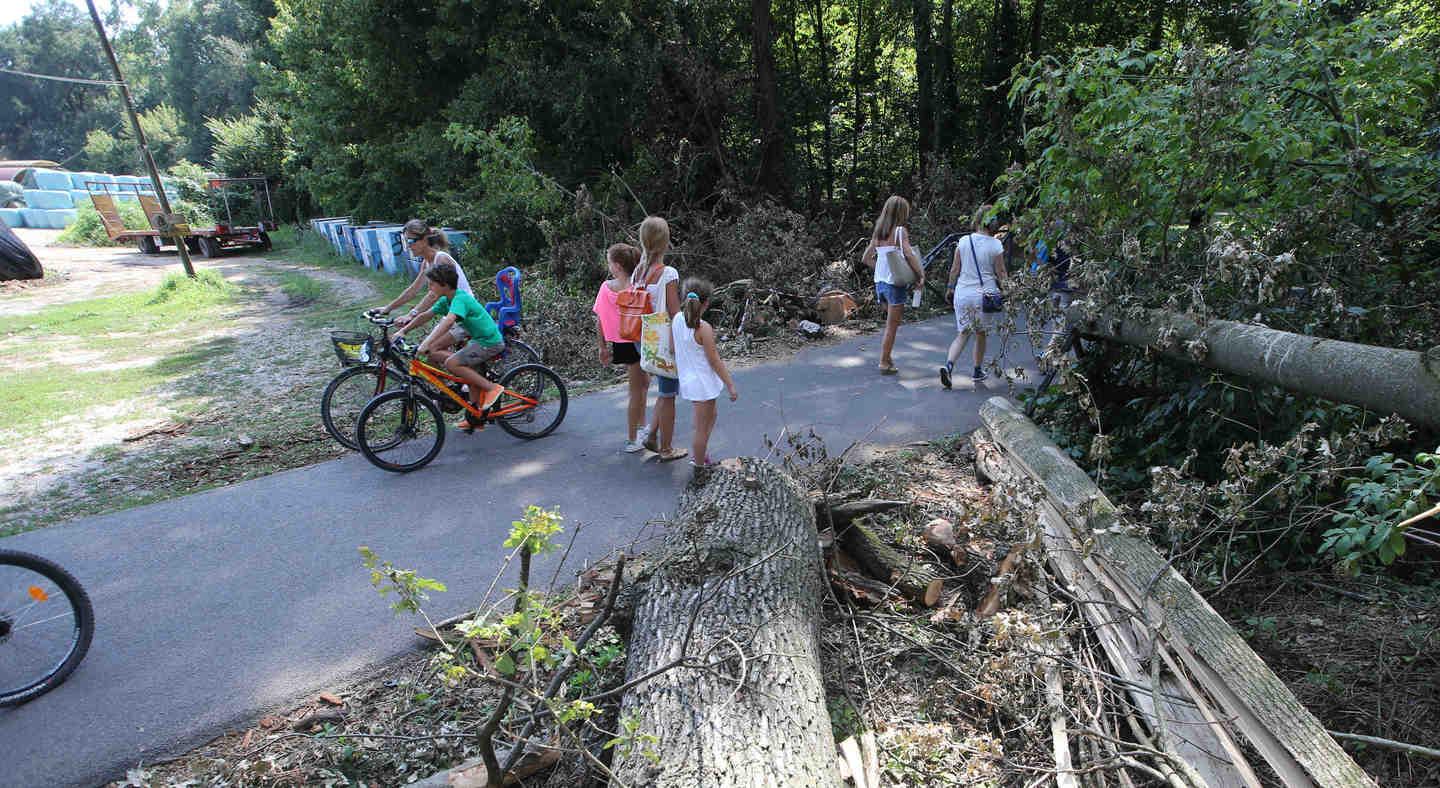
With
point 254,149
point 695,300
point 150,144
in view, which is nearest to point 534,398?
point 695,300

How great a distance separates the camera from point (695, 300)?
207 inches

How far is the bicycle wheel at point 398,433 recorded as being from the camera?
6.03m

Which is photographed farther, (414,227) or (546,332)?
(546,332)

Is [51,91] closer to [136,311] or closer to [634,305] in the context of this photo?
[136,311]

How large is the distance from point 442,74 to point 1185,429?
16433 millimetres

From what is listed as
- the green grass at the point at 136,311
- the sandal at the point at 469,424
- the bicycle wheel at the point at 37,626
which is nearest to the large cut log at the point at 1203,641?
the sandal at the point at 469,424

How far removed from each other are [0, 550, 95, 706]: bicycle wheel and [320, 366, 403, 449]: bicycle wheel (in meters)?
2.45

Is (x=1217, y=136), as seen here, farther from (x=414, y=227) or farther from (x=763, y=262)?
(x=763, y=262)

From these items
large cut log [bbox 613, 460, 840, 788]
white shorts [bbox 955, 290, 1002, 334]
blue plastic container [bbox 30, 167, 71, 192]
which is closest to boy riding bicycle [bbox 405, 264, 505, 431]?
large cut log [bbox 613, 460, 840, 788]

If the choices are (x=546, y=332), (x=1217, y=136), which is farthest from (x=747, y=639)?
(x=546, y=332)

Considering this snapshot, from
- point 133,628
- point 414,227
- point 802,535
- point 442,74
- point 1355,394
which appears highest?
point 442,74

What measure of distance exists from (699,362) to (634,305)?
0.79m

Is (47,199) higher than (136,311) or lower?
higher

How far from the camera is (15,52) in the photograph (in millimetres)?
82562
